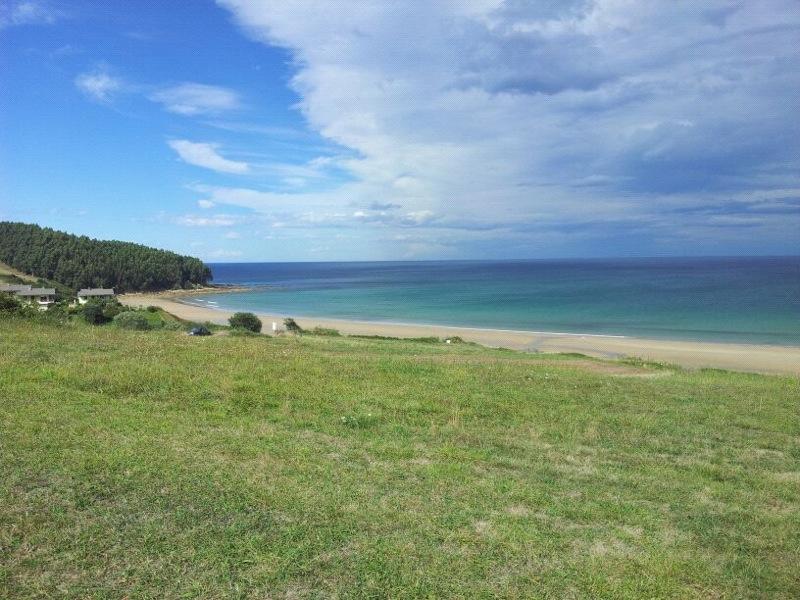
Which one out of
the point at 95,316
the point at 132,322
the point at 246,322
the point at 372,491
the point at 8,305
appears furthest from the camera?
the point at 246,322

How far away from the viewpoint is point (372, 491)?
6.55m

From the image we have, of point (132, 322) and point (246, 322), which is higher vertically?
point (132, 322)

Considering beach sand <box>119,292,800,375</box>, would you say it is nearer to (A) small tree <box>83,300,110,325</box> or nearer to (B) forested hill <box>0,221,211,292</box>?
(A) small tree <box>83,300,110,325</box>

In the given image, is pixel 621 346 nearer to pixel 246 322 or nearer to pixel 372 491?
pixel 246 322

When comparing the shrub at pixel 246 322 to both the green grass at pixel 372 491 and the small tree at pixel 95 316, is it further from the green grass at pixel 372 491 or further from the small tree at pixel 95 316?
the green grass at pixel 372 491

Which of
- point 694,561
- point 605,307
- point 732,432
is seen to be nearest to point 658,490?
point 694,561

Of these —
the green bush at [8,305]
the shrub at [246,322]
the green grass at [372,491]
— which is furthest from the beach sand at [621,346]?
the green bush at [8,305]

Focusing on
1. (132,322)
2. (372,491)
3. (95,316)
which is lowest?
(95,316)

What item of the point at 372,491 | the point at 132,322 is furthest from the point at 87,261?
the point at 372,491

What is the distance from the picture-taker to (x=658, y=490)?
7191mm

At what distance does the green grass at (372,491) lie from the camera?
4.79 metres

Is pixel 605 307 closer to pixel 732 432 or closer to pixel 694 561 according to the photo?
pixel 732 432

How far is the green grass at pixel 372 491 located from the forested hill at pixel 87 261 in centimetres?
12806

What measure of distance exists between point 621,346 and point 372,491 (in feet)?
146
